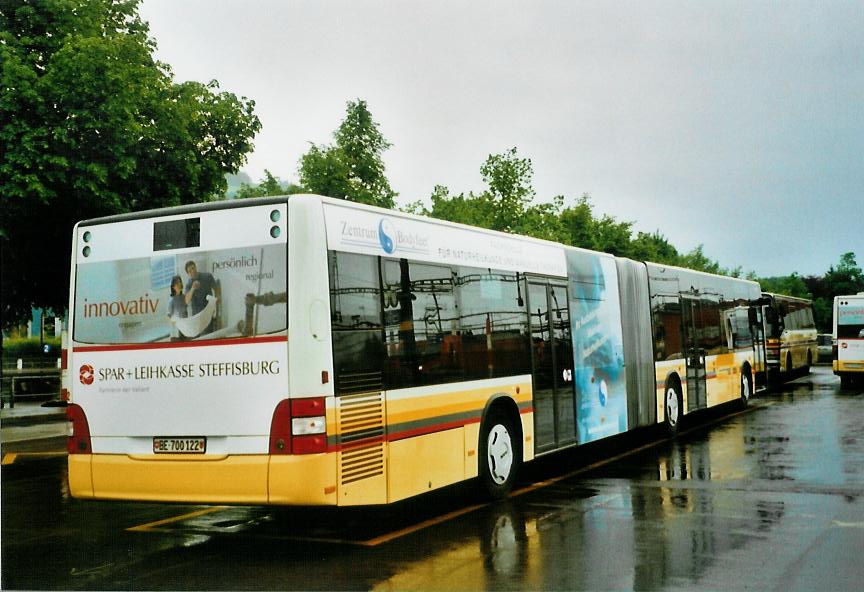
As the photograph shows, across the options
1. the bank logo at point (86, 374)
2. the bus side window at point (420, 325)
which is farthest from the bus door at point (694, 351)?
the bank logo at point (86, 374)

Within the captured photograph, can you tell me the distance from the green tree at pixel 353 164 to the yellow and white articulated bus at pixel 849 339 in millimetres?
22261

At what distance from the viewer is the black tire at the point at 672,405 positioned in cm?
1680

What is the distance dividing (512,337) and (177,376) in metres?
4.30

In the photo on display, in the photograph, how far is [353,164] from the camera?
52.6m

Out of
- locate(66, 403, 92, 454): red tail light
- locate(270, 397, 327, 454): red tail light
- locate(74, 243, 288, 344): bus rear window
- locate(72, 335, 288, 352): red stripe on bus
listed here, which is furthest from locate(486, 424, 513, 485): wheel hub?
locate(66, 403, 92, 454): red tail light

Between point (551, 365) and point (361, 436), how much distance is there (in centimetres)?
452

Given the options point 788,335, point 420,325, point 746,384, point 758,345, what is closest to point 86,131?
point 420,325

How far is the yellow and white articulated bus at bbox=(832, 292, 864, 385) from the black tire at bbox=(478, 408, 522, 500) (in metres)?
22.3

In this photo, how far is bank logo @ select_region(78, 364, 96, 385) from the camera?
8.41m

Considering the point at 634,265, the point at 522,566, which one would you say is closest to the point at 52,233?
the point at 634,265

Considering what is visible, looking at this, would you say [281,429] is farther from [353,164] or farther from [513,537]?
[353,164]

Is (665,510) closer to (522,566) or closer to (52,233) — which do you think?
(522,566)

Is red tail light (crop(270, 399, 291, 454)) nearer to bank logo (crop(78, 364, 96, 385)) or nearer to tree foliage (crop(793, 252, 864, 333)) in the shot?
bank logo (crop(78, 364, 96, 385))

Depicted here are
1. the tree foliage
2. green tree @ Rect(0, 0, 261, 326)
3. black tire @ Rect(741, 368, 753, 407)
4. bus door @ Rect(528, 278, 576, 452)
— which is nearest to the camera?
bus door @ Rect(528, 278, 576, 452)
